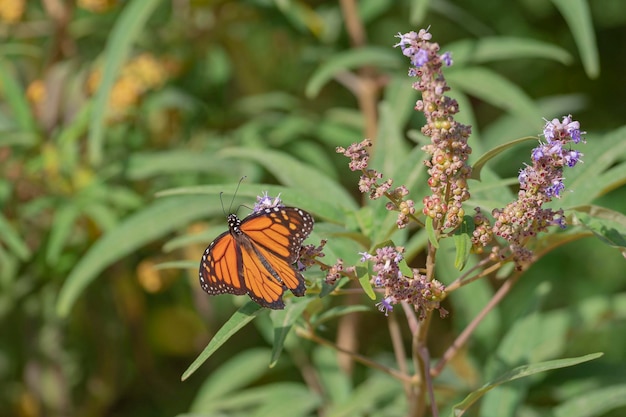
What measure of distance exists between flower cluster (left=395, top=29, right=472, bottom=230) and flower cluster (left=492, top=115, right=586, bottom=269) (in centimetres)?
5

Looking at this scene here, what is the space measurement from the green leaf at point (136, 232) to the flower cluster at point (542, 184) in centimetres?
70

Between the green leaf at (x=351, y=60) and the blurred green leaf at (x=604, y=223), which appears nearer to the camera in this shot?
the blurred green leaf at (x=604, y=223)

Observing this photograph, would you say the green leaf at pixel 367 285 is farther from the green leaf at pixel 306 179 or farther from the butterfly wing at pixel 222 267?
the green leaf at pixel 306 179

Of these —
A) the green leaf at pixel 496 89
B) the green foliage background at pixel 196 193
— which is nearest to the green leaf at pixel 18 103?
the green foliage background at pixel 196 193

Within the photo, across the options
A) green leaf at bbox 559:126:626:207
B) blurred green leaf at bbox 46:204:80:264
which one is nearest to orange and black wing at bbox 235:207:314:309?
green leaf at bbox 559:126:626:207

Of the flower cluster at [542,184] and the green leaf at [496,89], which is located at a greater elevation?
the green leaf at [496,89]

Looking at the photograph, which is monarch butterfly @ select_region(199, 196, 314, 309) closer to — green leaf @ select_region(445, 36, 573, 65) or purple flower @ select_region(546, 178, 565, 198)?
purple flower @ select_region(546, 178, 565, 198)

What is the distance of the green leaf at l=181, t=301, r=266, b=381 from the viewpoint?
30.5 inches

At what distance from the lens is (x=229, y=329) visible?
2.63ft

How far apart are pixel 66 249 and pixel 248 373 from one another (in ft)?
1.61

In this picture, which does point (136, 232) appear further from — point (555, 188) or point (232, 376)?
point (555, 188)

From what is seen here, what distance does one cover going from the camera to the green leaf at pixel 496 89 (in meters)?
1.53

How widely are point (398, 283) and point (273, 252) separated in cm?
14

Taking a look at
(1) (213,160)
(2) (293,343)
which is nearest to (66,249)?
(1) (213,160)
